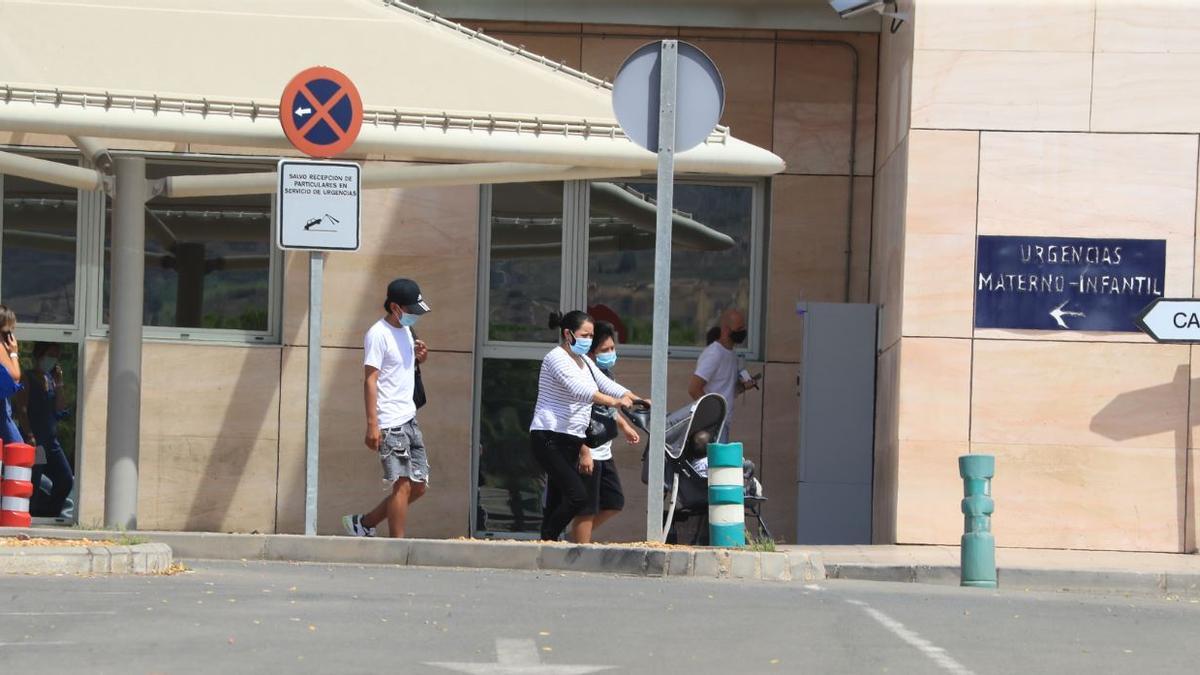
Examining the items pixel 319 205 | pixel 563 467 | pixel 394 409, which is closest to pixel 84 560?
pixel 319 205

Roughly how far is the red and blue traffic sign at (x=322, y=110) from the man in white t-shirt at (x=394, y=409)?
4.86ft

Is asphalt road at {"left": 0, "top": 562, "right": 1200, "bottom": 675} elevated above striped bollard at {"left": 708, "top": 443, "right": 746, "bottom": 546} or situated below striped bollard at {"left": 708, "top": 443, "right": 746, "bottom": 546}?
below

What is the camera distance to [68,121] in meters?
13.5

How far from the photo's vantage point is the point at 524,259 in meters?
17.5

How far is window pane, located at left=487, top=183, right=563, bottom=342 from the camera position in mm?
17516

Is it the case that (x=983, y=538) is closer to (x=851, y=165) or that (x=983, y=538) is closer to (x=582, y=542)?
(x=582, y=542)

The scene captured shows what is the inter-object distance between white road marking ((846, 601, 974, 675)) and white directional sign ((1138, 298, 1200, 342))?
18.6 feet

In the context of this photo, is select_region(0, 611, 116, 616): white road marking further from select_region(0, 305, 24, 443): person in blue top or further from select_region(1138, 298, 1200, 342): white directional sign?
select_region(1138, 298, 1200, 342): white directional sign

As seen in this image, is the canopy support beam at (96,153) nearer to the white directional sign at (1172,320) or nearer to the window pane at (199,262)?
the window pane at (199,262)

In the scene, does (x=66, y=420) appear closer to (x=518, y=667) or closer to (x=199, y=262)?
(x=199, y=262)

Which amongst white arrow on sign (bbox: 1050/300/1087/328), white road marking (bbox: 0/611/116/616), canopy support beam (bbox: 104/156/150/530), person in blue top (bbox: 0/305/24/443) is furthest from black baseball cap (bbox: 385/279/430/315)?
white road marking (bbox: 0/611/116/616)

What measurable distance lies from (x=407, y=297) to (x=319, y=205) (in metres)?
1.37

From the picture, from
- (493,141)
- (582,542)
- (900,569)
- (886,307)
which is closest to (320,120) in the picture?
(493,141)

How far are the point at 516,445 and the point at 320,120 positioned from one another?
210 inches
